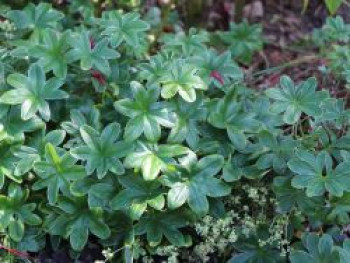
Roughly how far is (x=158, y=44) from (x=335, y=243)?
133 cm

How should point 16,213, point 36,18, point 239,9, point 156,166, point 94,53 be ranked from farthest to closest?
point 239,9 → point 36,18 → point 94,53 → point 16,213 → point 156,166

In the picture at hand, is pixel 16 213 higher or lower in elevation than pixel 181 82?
lower

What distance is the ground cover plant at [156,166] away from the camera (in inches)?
77.9

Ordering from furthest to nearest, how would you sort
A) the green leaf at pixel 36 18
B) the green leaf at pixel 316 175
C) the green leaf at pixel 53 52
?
the green leaf at pixel 36 18
the green leaf at pixel 53 52
the green leaf at pixel 316 175

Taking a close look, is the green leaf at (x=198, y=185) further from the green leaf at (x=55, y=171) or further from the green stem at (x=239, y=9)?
the green stem at (x=239, y=9)

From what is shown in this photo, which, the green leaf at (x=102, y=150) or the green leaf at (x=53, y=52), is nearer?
the green leaf at (x=102, y=150)

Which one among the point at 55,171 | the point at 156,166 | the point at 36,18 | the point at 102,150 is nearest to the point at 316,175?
the point at 156,166

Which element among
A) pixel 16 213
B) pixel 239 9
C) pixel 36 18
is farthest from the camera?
pixel 239 9

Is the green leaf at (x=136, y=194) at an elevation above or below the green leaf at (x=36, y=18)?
below

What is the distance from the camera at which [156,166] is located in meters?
1.95

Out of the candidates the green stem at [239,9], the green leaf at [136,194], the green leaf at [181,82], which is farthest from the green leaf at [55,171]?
the green stem at [239,9]

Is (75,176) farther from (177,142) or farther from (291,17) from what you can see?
(291,17)

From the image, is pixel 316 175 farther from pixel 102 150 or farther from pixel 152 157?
pixel 102 150

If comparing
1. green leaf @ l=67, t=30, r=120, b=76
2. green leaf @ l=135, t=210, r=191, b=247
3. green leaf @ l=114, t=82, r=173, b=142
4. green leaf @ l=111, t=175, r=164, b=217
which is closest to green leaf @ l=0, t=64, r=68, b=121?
green leaf @ l=67, t=30, r=120, b=76
